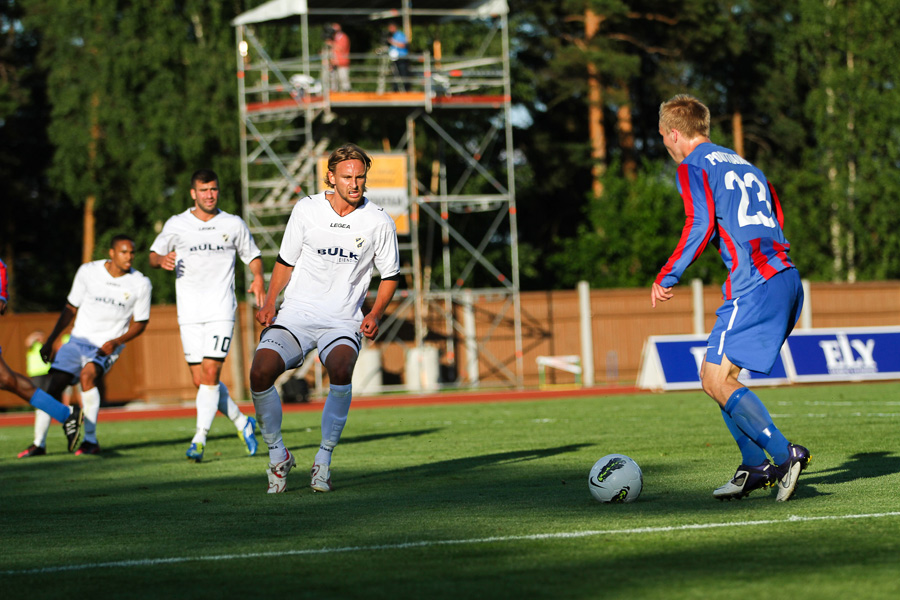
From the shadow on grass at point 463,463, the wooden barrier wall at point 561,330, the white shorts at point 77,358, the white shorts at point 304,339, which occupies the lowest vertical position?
the wooden barrier wall at point 561,330

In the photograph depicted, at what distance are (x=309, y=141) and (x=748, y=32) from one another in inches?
892

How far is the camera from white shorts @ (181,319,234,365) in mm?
10398

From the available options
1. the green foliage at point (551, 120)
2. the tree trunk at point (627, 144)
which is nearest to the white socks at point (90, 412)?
the green foliage at point (551, 120)

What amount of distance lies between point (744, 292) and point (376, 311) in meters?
2.51

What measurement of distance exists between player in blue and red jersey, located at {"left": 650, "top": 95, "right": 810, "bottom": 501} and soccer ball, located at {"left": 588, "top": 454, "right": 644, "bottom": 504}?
0.45 m

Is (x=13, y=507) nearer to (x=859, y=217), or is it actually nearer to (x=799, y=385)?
(x=799, y=385)

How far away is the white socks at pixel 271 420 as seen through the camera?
300 inches

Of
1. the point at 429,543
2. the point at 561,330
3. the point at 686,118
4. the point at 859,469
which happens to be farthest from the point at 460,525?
the point at 561,330

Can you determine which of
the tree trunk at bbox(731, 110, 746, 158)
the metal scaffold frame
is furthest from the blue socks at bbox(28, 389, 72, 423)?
the tree trunk at bbox(731, 110, 746, 158)

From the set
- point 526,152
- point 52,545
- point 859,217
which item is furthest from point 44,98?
point 52,545

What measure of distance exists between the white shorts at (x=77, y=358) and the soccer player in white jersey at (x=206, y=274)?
4.49 ft

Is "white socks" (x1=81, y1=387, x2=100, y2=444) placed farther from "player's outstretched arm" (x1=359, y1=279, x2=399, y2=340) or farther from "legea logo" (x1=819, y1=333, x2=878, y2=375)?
"legea logo" (x1=819, y1=333, x2=878, y2=375)

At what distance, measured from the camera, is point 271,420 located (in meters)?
7.74

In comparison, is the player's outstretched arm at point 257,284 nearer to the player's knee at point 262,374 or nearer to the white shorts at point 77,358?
the player's knee at point 262,374
